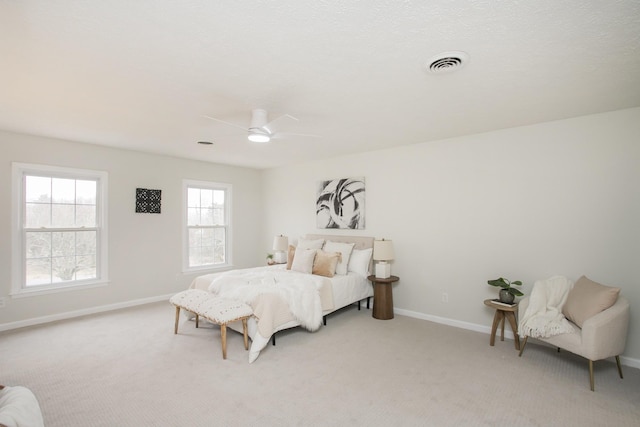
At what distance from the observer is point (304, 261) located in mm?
4609

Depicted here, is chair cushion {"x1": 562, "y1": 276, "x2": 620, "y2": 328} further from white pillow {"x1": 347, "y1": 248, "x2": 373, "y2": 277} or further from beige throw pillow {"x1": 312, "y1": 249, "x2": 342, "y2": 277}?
beige throw pillow {"x1": 312, "y1": 249, "x2": 342, "y2": 277}

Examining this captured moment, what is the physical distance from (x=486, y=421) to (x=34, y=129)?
18.1ft

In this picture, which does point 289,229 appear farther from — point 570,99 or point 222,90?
point 570,99

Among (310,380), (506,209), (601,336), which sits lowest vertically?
(310,380)

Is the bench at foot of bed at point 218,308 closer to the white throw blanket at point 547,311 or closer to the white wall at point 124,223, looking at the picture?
the white wall at point 124,223

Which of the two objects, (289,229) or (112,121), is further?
(289,229)

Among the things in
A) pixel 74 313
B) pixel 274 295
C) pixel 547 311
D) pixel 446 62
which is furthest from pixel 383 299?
pixel 74 313

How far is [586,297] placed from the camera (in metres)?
2.80

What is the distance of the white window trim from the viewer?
555 centimetres

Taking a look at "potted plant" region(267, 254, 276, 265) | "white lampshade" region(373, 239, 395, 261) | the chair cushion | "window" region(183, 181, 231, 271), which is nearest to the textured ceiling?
"white lampshade" region(373, 239, 395, 261)

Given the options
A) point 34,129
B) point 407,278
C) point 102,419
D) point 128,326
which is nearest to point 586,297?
point 407,278

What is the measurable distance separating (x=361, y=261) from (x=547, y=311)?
7.68 ft

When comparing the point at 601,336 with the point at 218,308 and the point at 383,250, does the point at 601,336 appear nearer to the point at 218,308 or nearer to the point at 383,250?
the point at 383,250

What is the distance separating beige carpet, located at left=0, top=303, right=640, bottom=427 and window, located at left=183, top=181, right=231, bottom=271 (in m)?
2.04
